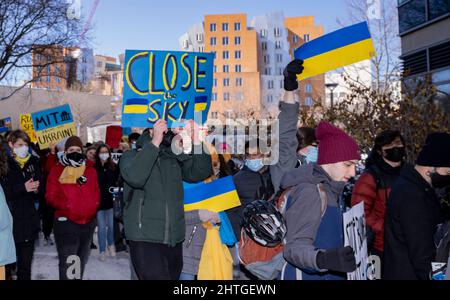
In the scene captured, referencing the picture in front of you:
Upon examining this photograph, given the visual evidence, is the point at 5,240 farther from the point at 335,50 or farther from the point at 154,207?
the point at 335,50

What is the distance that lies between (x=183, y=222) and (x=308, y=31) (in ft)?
370

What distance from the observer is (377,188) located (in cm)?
508

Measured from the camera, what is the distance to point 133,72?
206 inches

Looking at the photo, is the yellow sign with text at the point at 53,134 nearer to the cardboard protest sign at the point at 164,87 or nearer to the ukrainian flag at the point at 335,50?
the cardboard protest sign at the point at 164,87

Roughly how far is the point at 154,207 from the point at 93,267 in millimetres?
4457

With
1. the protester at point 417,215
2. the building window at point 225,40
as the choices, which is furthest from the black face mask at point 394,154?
the building window at point 225,40

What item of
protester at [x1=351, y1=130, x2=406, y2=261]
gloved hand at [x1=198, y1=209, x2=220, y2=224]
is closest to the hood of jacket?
protester at [x1=351, y1=130, x2=406, y2=261]

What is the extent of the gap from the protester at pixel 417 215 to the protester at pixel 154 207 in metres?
1.79

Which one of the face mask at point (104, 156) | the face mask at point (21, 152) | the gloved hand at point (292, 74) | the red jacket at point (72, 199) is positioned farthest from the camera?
the face mask at point (104, 156)

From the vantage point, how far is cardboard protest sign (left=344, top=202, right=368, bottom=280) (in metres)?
3.21

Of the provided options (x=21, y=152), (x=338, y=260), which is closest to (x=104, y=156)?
(x=21, y=152)

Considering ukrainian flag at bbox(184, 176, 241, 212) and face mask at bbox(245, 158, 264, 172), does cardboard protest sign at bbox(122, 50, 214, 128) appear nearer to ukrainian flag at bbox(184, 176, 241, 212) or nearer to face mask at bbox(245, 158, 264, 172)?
ukrainian flag at bbox(184, 176, 241, 212)

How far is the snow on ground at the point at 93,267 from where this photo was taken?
8.21m
